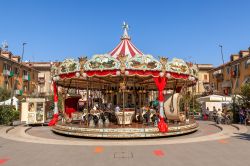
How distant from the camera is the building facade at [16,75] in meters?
43.3

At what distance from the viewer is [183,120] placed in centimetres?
1800

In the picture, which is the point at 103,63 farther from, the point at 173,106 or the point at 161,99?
the point at 173,106

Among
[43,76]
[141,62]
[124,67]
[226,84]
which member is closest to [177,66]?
[141,62]

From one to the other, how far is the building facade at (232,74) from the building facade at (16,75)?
36.3 m

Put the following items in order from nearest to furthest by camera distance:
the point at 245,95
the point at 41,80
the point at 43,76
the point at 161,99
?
the point at 161,99 → the point at 245,95 → the point at 41,80 → the point at 43,76

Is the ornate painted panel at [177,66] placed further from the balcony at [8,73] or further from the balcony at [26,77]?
the balcony at [26,77]

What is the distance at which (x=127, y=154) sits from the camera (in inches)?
376

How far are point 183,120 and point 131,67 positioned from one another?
22.1 ft

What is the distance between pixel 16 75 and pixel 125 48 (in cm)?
3554

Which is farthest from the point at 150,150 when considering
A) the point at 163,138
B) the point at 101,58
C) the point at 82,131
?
the point at 101,58

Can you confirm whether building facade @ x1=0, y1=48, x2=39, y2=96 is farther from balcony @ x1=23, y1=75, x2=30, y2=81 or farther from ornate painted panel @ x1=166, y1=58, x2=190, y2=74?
ornate painted panel @ x1=166, y1=58, x2=190, y2=74

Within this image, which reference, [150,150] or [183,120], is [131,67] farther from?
[183,120]

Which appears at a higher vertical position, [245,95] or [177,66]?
[177,66]

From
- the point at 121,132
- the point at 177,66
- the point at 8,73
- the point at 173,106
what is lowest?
the point at 121,132
